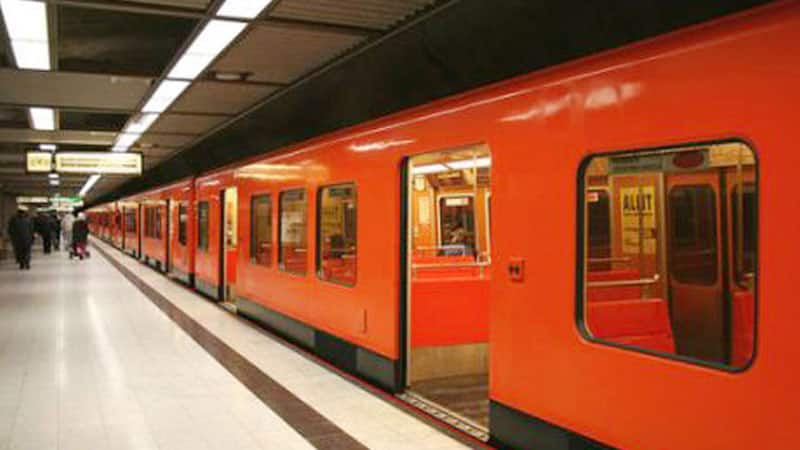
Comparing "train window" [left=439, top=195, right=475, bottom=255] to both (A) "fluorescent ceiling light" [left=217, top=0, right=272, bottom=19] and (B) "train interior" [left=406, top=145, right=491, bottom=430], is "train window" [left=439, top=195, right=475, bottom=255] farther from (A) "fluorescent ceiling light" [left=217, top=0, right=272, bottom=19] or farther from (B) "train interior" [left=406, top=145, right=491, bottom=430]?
(A) "fluorescent ceiling light" [left=217, top=0, right=272, bottom=19]

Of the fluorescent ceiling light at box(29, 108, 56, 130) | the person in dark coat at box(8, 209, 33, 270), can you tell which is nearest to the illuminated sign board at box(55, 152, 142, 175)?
the fluorescent ceiling light at box(29, 108, 56, 130)

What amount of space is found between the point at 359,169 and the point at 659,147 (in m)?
3.22

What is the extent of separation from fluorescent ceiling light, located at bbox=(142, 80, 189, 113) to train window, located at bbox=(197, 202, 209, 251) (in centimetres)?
331

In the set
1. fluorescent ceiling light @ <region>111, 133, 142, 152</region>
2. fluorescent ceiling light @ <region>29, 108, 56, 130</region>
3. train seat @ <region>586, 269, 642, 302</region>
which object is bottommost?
train seat @ <region>586, 269, 642, 302</region>

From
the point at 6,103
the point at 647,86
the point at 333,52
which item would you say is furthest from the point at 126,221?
the point at 647,86

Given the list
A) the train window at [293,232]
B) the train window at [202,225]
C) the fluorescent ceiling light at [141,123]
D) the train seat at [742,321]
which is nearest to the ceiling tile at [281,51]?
the train window at [293,232]

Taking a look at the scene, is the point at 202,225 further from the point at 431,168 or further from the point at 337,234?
the point at 337,234

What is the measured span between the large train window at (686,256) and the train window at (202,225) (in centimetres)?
895

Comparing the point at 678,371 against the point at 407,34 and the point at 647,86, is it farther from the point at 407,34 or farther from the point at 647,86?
the point at 407,34

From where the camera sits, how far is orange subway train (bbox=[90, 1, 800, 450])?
266 cm

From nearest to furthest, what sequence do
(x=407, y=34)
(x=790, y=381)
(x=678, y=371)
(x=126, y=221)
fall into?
1. (x=790, y=381)
2. (x=678, y=371)
3. (x=407, y=34)
4. (x=126, y=221)

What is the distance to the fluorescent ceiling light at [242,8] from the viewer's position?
4.76m

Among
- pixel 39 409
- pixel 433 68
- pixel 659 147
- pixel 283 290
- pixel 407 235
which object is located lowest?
pixel 39 409

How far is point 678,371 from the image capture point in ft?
9.78
